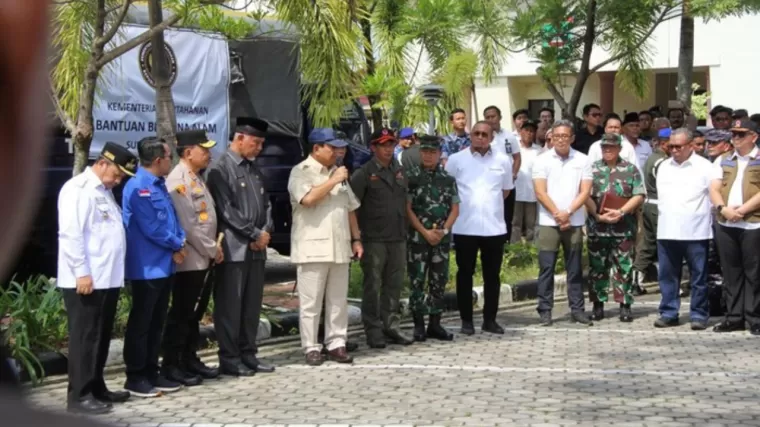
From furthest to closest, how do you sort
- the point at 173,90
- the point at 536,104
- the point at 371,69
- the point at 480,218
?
the point at 536,104 → the point at 371,69 → the point at 173,90 → the point at 480,218

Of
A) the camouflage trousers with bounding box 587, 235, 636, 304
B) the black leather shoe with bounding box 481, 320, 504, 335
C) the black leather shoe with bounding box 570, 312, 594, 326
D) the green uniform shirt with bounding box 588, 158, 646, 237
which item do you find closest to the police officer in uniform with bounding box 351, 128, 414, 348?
the black leather shoe with bounding box 481, 320, 504, 335

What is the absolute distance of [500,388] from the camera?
8.14 metres

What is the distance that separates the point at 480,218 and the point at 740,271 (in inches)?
104

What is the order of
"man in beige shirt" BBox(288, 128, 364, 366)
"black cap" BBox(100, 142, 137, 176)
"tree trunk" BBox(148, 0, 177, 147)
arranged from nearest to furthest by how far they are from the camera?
"black cap" BBox(100, 142, 137, 176) < "man in beige shirt" BBox(288, 128, 364, 366) < "tree trunk" BBox(148, 0, 177, 147)

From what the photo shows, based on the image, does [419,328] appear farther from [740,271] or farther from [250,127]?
[740,271]

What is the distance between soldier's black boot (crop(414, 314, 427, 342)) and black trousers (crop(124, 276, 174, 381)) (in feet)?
10.0

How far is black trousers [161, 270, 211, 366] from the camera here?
334 inches

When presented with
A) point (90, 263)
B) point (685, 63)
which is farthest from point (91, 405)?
point (685, 63)

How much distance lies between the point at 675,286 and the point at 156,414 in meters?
5.90

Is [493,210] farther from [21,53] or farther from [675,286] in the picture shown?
[21,53]

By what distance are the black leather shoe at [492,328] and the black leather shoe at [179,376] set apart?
11.1 ft

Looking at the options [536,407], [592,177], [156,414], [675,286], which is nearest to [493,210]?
[592,177]

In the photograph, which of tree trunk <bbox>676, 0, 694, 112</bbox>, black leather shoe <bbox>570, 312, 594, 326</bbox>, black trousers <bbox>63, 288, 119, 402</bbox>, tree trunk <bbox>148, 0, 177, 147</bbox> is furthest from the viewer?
tree trunk <bbox>676, 0, 694, 112</bbox>

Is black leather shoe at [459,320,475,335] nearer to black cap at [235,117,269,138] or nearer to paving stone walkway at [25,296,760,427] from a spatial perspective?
paving stone walkway at [25,296,760,427]
